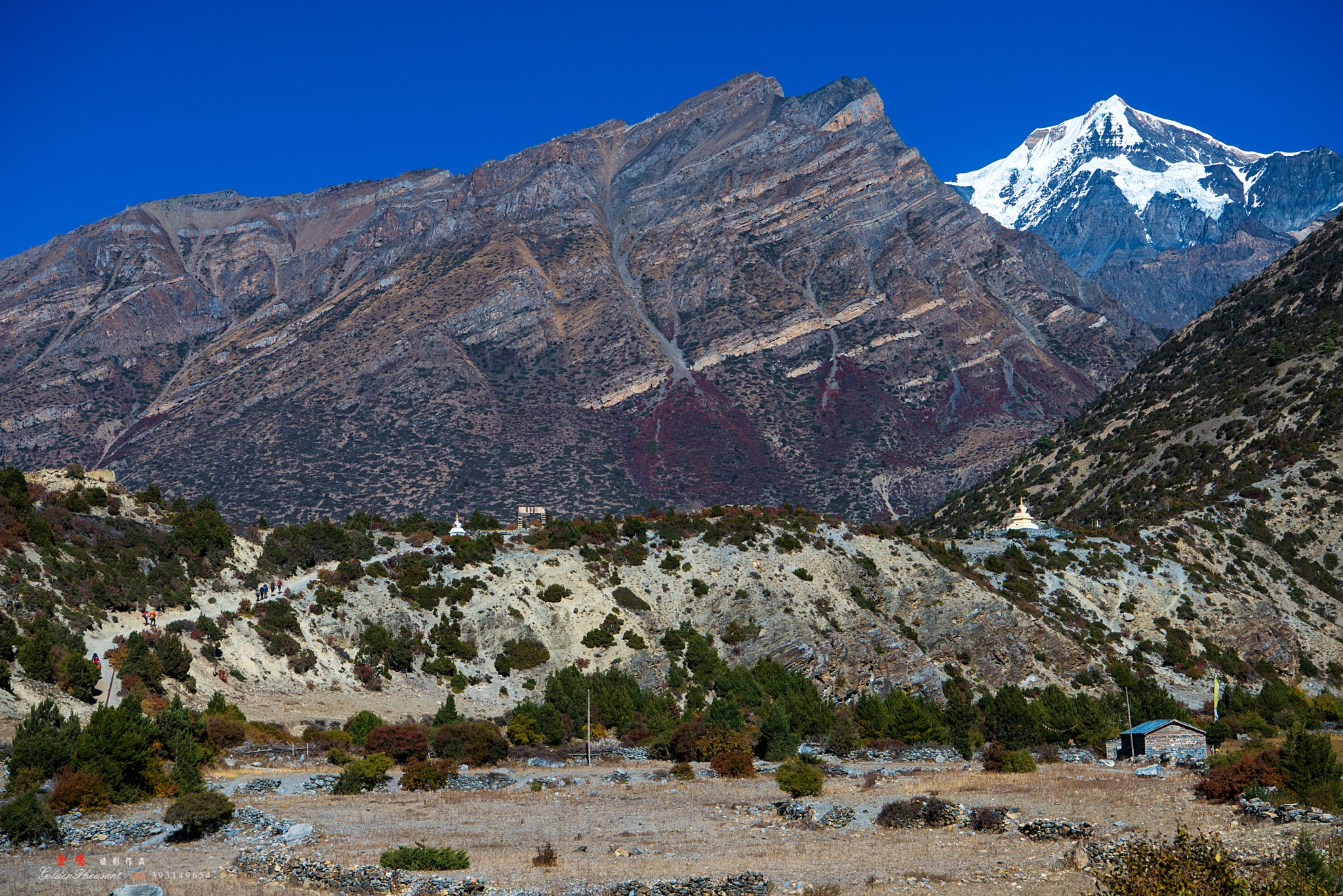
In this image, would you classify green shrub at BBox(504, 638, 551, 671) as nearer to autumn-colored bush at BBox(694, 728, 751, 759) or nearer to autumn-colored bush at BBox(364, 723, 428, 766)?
autumn-colored bush at BBox(694, 728, 751, 759)

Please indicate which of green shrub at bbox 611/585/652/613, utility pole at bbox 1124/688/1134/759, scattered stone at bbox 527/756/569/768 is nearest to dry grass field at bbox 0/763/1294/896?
scattered stone at bbox 527/756/569/768

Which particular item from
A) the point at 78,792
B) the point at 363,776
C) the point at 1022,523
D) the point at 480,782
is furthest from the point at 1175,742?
the point at 1022,523

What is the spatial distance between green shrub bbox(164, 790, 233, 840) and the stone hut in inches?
1208

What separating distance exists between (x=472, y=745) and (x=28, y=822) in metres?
16.9

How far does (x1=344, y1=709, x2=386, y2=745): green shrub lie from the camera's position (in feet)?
129

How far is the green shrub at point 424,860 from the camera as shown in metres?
21.6

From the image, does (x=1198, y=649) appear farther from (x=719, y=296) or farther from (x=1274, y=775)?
(x=719, y=296)

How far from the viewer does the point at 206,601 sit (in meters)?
50.0

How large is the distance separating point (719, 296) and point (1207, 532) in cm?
12639

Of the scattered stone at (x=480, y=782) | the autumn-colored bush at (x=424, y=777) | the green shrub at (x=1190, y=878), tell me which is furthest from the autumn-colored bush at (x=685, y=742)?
the green shrub at (x=1190, y=878)

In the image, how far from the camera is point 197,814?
2380 cm

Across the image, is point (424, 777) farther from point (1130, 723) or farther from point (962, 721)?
point (1130, 723)

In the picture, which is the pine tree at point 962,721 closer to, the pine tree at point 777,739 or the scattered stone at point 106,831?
the pine tree at point 777,739

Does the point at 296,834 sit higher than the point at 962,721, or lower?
lower
